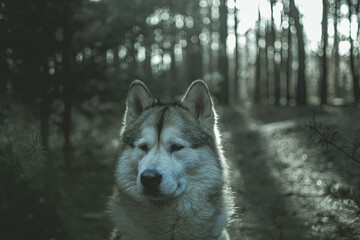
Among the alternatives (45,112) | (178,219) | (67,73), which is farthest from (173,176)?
(67,73)

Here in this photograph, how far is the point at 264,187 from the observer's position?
27.6 feet

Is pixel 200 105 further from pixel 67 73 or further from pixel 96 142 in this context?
pixel 96 142

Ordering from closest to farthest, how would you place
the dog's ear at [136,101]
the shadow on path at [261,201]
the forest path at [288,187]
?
the forest path at [288,187] < the dog's ear at [136,101] < the shadow on path at [261,201]

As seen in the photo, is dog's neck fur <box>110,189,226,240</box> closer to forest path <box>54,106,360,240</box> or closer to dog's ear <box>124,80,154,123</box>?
forest path <box>54,106,360,240</box>

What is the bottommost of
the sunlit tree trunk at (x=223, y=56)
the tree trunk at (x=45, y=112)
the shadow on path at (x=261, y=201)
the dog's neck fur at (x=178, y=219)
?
the shadow on path at (x=261, y=201)

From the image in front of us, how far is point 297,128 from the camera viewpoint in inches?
467

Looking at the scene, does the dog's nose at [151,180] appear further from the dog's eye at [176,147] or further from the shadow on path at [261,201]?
the shadow on path at [261,201]

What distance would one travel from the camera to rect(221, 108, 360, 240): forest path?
429cm

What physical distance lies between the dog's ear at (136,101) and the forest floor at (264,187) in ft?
5.55

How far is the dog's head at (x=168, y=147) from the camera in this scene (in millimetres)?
3666

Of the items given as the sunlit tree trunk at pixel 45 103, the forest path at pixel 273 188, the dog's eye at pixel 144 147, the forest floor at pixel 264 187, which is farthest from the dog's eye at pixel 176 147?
the sunlit tree trunk at pixel 45 103

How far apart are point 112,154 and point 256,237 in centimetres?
691

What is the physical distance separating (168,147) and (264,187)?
16.7ft

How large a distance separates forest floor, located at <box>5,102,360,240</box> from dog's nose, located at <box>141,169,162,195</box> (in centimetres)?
144
